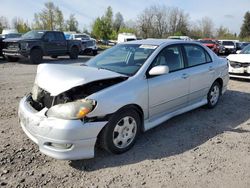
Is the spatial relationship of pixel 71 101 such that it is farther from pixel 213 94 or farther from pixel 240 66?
pixel 240 66

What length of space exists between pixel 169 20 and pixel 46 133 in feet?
227

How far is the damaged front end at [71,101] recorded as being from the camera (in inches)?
129

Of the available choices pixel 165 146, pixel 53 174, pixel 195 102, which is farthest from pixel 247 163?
pixel 53 174

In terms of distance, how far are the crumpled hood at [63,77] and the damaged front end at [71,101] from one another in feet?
0.23

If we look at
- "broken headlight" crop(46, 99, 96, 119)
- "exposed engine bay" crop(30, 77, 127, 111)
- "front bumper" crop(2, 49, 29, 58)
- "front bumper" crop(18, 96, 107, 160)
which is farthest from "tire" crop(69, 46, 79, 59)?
"broken headlight" crop(46, 99, 96, 119)

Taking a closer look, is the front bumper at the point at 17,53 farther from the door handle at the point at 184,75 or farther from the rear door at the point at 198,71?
the door handle at the point at 184,75

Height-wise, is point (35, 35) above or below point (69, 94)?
above

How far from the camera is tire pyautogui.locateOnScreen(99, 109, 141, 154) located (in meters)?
3.57

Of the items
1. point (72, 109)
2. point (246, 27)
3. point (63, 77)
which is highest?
point (246, 27)

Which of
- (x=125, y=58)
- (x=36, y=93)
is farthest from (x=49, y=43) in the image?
(x=36, y=93)

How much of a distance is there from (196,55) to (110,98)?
2.67m

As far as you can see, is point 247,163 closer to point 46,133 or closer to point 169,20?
point 46,133

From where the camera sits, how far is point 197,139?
14.5 feet

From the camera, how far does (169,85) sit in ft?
14.7
